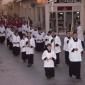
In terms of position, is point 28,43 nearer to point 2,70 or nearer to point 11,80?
point 2,70

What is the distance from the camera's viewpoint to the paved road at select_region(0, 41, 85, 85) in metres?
16.6

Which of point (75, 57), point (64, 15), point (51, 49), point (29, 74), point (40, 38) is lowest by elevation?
point (29, 74)

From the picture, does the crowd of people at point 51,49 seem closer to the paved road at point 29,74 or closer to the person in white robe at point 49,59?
the person in white robe at point 49,59

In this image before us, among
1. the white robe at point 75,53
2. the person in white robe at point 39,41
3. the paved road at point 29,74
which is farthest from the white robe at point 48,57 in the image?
the person in white robe at point 39,41

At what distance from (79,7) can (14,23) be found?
20.8 feet

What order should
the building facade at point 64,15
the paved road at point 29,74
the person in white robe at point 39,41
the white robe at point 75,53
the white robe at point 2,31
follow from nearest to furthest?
1. the paved road at point 29,74
2. the white robe at point 75,53
3. the person in white robe at point 39,41
4. the white robe at point 2,31
5. the building facade at point 64,15

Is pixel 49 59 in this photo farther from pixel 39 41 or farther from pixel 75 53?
pixel 39 41

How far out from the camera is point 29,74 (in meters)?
18.7

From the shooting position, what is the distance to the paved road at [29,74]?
16.6 m

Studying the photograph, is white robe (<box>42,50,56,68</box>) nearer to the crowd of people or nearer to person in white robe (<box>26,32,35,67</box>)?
the crowd of people

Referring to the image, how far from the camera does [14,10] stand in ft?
250

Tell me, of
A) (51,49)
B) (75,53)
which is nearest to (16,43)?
(51,49)

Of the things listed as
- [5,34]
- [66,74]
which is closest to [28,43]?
[66,74]

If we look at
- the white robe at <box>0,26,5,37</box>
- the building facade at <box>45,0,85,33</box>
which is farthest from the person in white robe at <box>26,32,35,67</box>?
the building facade at <box>45,0,85,33</box>
